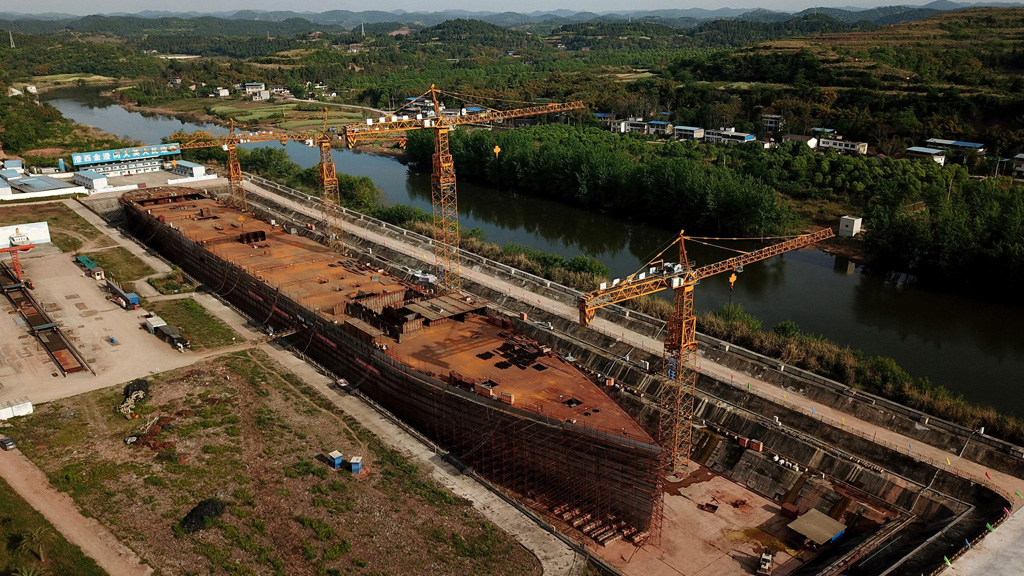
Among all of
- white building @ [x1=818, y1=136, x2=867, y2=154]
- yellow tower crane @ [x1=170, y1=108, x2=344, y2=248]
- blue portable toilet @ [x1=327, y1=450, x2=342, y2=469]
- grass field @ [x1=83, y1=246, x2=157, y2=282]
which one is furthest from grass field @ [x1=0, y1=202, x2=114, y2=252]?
white building @ [x1=818, y1=136, x2=867, y2=154]

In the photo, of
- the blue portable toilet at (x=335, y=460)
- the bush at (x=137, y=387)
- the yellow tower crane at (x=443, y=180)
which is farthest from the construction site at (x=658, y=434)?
the bush at (x=137, y=387)

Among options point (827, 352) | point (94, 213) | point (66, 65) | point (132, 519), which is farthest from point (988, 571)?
point (66, 65)

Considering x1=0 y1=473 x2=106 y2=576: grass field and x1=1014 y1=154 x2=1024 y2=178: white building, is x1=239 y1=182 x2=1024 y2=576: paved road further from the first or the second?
x1=1014 y1=154 x2=1024 y2=178: white building

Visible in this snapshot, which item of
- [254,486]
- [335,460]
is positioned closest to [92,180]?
[254,486]

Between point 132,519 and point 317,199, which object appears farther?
point 317,199

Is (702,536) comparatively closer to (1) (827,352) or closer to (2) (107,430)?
(1) (827,352)

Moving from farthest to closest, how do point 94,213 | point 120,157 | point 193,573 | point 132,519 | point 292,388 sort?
point 120,157
point 94,213
point 292,388
point 132,519
point 193,573

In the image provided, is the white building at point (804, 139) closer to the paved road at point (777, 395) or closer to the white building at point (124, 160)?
the paved road at point (777, 395)
